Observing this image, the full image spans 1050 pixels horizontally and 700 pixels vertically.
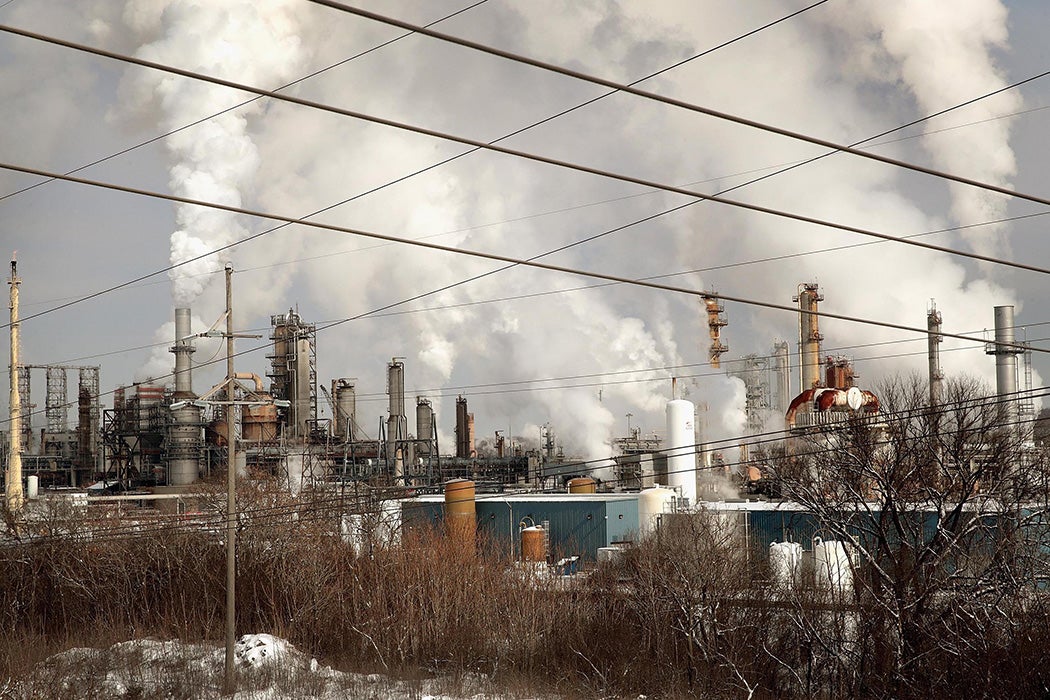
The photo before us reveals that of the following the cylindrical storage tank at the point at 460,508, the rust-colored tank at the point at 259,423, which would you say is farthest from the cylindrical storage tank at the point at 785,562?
the rust-colored tank at the point at 259,423

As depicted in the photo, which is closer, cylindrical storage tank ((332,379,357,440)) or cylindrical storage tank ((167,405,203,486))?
cylindrical storage tank ((167,405,203,486))

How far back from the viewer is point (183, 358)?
4875cm

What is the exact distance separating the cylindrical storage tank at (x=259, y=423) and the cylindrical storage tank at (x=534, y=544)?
20.8m

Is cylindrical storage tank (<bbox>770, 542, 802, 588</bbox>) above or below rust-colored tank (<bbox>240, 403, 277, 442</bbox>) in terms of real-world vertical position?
below

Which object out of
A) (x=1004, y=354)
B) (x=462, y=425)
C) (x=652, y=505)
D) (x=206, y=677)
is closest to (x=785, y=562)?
(x=652, y=505)

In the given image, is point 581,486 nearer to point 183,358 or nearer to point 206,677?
point 183,358

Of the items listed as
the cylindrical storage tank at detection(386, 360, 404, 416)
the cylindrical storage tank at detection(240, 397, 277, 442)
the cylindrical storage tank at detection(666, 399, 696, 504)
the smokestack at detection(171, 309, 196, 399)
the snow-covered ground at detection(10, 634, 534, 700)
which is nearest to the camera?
the snow-covered ground at detection(10, 634, 534, 700)

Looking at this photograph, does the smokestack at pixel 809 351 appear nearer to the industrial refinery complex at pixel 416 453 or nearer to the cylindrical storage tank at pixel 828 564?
the industrial refinery complex at pixel 416 453

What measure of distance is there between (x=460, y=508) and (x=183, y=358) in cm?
1925

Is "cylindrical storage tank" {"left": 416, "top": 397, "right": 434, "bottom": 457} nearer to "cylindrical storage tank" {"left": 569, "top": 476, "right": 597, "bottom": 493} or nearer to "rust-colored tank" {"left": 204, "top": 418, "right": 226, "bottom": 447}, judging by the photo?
"rust-colored tank" {"left": 204, "top": 418, "right": 226, "bottom": 447}

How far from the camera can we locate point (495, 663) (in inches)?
1114

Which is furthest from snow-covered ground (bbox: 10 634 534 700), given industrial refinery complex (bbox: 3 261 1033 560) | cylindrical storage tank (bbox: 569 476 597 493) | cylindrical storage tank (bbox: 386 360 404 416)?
cylindrical storage tank (bbox: 386 360 404 416)

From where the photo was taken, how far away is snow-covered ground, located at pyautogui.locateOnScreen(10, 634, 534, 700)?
2455cm

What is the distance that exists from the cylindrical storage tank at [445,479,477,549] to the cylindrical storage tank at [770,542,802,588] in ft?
36.7
